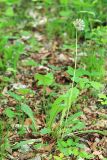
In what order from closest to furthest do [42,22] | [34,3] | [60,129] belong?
[60,129] < [42,22] < [34,3]

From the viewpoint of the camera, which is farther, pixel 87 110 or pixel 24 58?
pixel 24 58

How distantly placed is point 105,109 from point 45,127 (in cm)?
60

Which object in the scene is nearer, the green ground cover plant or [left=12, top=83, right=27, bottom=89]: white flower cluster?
the green ground cover plant

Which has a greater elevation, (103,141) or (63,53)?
(63,53)

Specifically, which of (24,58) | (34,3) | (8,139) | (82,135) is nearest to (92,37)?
(24,58)

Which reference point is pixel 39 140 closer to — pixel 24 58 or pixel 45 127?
pixel 45 127

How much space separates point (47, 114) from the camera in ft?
10.7

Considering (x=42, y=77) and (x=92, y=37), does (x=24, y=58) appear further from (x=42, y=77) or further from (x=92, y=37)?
(x=42, y=77)

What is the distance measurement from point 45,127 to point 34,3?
2979 mm

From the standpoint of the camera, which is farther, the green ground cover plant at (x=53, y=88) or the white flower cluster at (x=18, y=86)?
the white flower cluster at (x=18, y=86)

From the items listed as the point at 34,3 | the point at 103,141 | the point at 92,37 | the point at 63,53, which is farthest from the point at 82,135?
the point at 34,3

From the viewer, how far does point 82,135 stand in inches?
121

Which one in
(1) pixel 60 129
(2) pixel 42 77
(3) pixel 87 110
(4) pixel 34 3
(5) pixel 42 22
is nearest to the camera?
(1) pixel 60 129

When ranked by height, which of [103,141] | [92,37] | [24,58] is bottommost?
[103,141]
